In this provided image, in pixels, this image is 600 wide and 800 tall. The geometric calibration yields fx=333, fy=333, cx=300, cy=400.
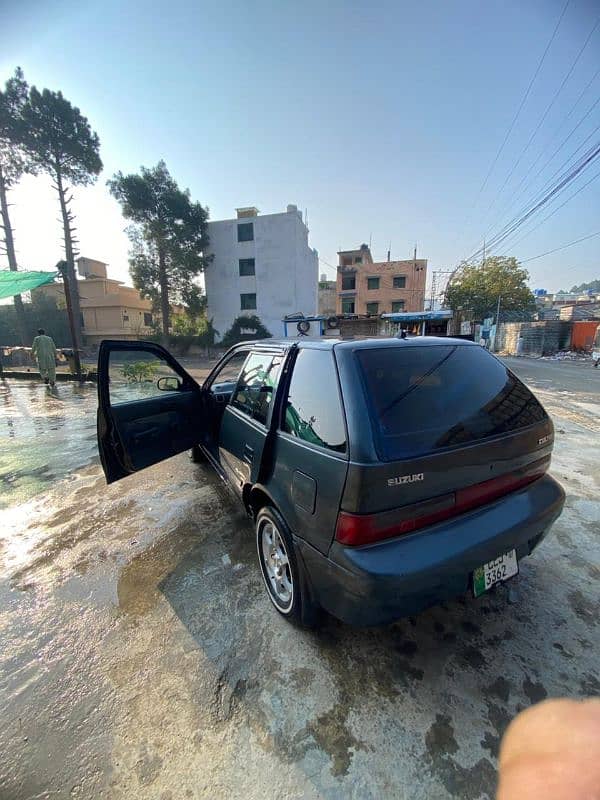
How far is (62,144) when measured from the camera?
20781 mm

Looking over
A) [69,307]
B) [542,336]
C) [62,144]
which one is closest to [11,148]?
[62,144]

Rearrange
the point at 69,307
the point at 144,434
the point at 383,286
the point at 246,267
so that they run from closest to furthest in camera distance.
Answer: the point at 144,434, the point at 69,307, the point at 246,267, the point at 383,286

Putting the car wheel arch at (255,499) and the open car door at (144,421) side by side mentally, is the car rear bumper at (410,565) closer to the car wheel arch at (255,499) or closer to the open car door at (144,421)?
the car wheel arch at (255,499)

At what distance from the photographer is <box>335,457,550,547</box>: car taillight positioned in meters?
1.36

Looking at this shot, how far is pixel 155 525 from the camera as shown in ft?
9.53

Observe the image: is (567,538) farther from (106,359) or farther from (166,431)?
(106,359)

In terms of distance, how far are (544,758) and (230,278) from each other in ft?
95.3

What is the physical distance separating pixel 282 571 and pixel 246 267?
28.0 metres

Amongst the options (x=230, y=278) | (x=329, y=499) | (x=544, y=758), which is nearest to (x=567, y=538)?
(x=544, y=758)

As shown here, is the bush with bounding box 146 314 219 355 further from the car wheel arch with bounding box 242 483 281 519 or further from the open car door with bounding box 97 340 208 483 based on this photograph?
the car wheel arch with bounding box 242 483 281 519

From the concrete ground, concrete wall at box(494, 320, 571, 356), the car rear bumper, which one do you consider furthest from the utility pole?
concrete wall at box(494, 320, 571, 356)

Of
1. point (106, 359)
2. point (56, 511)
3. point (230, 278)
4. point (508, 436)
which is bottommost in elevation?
point (56, 511)

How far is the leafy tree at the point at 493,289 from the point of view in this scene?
26938 mm

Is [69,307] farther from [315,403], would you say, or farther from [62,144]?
[62,144]
